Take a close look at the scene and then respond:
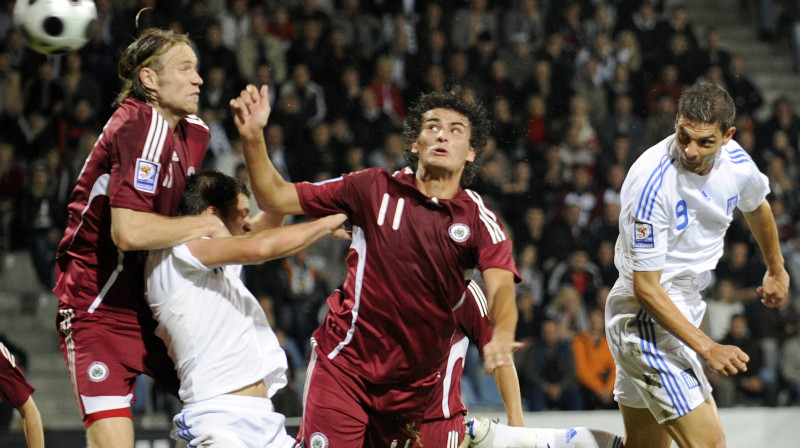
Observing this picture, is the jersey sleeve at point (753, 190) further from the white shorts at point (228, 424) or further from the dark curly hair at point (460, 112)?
the white shorts at point (228, 424)

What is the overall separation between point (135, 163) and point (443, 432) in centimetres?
187

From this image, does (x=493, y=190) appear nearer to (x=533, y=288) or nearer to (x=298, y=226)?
(x=533, y=288)

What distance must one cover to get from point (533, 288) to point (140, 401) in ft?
12.0

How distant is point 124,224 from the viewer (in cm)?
421

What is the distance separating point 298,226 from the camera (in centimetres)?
420

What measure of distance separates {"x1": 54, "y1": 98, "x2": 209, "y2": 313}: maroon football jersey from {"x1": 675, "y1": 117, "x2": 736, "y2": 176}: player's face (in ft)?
7.32

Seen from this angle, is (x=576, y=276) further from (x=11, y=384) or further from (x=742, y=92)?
(x=11, y=384)

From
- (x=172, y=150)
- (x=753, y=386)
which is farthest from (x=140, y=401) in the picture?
(x=753, y=386)

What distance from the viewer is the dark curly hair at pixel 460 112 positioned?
473 cm

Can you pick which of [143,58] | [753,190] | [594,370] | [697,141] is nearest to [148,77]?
[143,58]

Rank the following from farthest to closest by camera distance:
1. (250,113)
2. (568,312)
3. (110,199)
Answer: (568,312)
(110,199)
(250,113)

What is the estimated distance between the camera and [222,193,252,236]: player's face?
444cm

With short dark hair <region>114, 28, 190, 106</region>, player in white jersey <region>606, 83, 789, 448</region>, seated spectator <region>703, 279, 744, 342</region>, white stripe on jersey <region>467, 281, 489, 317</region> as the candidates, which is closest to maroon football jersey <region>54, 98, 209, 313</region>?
short dark hair <region>114, 28, 190, 106</region>

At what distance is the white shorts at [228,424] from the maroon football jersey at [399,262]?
1.76 feet
